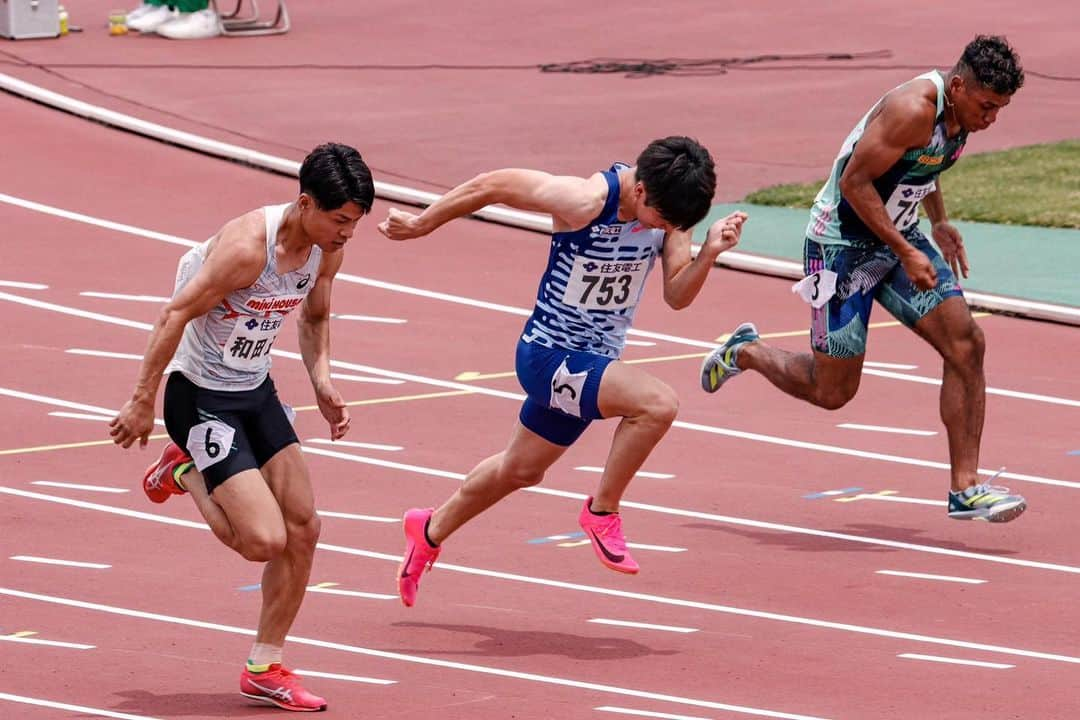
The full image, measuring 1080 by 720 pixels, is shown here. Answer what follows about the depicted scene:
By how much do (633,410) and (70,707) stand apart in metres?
2.43

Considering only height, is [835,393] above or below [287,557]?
above

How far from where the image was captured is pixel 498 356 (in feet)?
47.5

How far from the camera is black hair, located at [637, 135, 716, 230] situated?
846 centimetres

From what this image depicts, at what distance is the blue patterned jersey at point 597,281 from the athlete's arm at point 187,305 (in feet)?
4.94

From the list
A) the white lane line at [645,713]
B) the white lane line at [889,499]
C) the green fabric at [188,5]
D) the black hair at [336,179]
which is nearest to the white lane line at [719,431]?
the white lane line at [889,499]

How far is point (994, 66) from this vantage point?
32.9 feet

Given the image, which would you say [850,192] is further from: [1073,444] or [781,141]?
[781,141]

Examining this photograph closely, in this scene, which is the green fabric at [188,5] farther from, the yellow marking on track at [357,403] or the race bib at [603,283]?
the race bib at [603,283]

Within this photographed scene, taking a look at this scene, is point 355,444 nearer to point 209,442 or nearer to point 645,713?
point 209,442

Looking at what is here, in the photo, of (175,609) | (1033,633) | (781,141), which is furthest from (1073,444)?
(781,141)

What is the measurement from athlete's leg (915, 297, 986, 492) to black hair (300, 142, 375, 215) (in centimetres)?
358

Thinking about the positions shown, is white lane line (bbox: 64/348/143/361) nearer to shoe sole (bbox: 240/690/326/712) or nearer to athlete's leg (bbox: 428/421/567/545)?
athlete's leg (bbox: 428/421/567/545)

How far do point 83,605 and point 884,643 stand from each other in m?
3.33

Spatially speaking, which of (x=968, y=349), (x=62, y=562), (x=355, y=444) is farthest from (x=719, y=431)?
(x=62, y=562)
